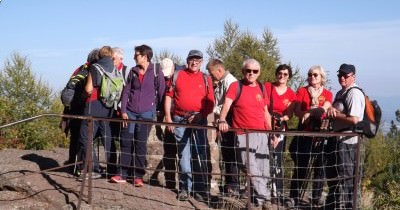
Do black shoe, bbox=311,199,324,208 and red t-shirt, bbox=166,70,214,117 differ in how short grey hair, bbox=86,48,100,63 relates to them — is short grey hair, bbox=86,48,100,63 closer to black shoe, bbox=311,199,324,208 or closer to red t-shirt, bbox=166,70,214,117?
red t-shirt, bbox=166,70,214,117

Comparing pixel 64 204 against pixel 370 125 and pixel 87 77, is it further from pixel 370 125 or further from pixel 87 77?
pixel 370 125

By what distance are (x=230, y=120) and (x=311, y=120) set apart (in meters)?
1.12

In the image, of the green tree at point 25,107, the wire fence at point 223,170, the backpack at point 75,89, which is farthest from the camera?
the green tree at point 25,107

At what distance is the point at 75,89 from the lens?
768cm

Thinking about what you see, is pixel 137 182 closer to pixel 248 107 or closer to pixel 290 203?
pixel 248 107

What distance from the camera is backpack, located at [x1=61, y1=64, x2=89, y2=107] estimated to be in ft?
25.1

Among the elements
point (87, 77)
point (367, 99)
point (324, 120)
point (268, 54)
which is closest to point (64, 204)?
point (87, 77)

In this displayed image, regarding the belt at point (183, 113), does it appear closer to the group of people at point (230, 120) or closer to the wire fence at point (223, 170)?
the group of people at point (230, 120)

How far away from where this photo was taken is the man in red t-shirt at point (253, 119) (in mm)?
6953

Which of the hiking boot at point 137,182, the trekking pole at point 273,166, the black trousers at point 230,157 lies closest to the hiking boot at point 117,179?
the hiking boot at point 137,182

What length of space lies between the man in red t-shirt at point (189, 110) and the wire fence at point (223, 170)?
0.10ft

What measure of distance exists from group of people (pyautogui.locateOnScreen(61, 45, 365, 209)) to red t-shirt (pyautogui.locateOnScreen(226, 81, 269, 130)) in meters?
0.01

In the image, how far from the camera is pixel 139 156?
736 cm

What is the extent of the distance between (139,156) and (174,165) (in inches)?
35.6
